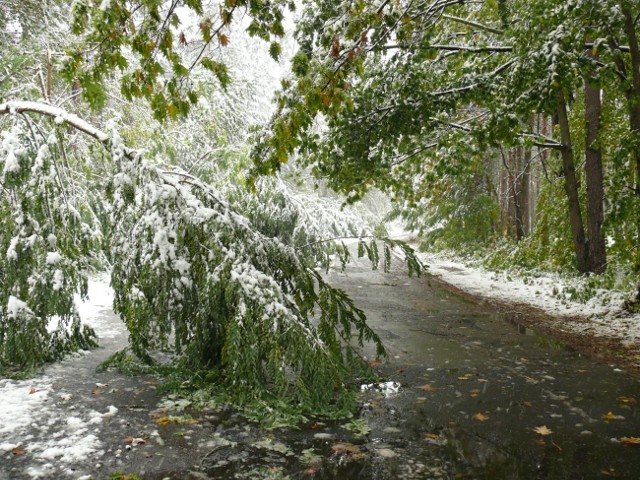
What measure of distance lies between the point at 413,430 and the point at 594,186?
8.06 meters

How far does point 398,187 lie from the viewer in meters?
11.1

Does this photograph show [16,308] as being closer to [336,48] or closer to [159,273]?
[159,273]

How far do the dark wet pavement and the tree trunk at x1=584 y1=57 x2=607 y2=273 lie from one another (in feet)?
16.4

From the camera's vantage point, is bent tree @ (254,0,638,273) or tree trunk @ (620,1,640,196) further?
tree trunk @ (620,1,640,196)

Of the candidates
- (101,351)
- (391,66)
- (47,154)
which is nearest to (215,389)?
(101,351)

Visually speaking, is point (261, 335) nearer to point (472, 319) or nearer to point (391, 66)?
point (472, 319)

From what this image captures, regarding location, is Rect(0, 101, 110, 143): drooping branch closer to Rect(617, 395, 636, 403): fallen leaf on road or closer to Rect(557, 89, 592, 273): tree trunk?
Rect(617, 395, 636, 403): fallen leaf on road

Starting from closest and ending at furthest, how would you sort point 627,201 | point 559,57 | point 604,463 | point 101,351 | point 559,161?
1. point 604,463
2. point 101,351
3. point 559,57
4. point 627,201
5. point 559,161

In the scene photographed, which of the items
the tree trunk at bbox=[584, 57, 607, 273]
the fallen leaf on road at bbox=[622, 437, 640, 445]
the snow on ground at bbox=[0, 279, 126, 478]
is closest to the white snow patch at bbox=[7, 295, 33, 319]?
the snow on ground at bbox=[0, 279, 126, 478]

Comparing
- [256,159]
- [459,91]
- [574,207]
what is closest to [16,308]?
[256,159]

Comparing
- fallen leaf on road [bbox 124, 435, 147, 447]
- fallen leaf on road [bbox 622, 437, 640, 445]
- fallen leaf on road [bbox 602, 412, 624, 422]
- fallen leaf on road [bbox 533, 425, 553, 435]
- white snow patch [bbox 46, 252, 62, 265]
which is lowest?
fallen leaf on road [bbox 622, 437, 640, 445]

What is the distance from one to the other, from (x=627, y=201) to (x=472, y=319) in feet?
10.6

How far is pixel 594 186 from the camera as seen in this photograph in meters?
9.54

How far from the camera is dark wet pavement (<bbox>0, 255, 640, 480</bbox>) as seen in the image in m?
3.05
